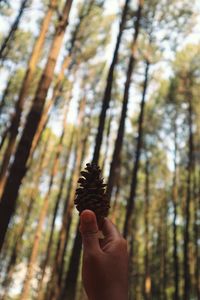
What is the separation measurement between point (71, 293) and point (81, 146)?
515 inches

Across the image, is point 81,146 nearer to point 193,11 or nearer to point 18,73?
point 18,73

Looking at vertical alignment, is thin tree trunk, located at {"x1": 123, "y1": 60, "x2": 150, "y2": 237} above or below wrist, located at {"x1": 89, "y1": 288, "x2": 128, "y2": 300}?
above

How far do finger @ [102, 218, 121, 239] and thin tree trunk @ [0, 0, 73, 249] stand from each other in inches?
164

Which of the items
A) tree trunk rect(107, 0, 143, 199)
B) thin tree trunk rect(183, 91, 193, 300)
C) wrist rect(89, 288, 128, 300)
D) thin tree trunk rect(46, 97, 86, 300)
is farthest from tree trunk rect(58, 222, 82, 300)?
thin tree trunk rect(183, 91, 193, 300)

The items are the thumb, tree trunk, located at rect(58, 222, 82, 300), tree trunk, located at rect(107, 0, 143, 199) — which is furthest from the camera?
tree trunk, located at rect(107, 0, 143, 199)

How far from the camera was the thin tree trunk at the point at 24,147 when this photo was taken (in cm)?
520

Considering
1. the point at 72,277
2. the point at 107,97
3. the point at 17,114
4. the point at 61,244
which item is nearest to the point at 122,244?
the point at 72,277

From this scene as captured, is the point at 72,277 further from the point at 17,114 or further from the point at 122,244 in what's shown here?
the point at 122,244

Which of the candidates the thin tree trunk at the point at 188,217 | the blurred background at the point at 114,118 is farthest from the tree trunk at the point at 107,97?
the thin tree trunk at the point at 188,217

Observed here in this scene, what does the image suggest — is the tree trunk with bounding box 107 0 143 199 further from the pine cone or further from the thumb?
the thumb

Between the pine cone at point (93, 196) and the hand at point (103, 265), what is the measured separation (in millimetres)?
135

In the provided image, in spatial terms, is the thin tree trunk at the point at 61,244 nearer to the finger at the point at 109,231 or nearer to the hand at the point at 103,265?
the finger at the point at 109,231

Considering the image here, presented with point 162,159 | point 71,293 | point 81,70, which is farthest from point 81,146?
point 71,293

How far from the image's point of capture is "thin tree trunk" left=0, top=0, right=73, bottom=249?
17.1 feet
